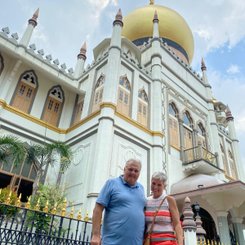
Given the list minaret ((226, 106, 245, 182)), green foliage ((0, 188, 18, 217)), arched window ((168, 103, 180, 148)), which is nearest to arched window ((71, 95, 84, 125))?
arched window ((168, 103, 180, 148))

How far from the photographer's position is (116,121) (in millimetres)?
9812

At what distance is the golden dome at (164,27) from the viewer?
1752 cm

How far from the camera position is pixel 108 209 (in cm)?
235

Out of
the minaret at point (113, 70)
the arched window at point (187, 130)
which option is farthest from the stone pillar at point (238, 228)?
the minaret at point (113, 70)

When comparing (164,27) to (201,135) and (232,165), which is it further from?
(232,165)

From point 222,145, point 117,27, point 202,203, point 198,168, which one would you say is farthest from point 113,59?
point 222,145

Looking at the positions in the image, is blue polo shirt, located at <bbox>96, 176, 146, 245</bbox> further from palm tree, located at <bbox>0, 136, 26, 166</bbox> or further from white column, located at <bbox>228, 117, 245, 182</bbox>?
white column, located at <bbox>228, 117, 245, 182</bbox>

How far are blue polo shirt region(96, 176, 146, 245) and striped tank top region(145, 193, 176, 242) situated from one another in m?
0.08

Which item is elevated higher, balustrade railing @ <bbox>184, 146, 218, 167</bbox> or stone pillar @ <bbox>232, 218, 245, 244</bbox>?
balustrade railing @ <bbox>184, 146, 218, 167</bbox>

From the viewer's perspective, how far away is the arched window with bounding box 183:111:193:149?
1337 cm

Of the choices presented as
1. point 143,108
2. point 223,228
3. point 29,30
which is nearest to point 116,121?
point 143,108

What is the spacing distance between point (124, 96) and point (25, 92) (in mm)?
4494

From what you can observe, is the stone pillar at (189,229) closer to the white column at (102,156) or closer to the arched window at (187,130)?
the white column at (102,156)

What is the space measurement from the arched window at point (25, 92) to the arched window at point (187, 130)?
813 centimetres
